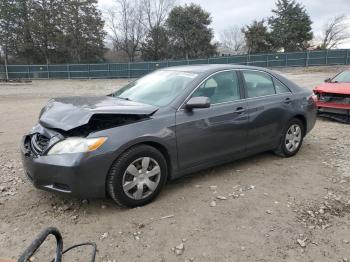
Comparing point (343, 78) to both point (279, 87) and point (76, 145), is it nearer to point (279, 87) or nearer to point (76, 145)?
point (279, 87)

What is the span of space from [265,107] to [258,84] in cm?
38

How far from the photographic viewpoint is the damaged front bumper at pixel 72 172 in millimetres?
3295

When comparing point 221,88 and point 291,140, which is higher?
point 221,88

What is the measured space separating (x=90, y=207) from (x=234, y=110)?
2239 millimetres

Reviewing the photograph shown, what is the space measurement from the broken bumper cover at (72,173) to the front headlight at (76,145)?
5 centimetres

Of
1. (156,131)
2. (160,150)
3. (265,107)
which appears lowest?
(160,150)

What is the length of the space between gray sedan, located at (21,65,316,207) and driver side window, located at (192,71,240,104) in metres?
0.01

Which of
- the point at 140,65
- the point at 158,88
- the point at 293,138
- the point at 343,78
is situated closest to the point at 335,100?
the point at 343,78

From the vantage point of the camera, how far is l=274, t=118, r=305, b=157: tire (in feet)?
17.4

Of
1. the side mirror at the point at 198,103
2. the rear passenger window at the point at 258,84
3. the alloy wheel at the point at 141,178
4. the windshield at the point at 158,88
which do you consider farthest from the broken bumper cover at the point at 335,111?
the alloy wheel at the point at 141,178

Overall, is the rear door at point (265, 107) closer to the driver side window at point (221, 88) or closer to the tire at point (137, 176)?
the driver side window at point (221, 88)

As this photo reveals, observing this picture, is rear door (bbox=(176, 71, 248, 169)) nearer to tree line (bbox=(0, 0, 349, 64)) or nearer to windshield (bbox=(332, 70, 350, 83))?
windshield (bbox=(332, 70, 350, 83))

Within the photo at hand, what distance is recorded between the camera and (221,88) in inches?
179

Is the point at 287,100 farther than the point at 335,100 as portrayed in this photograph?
No
